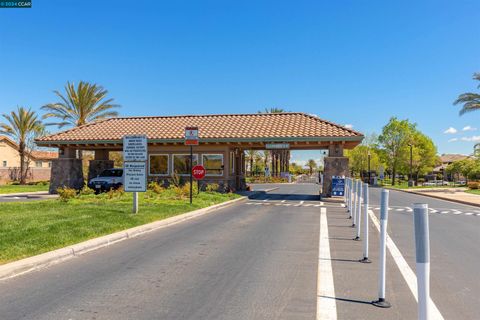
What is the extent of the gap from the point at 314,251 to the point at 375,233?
9.85 ft

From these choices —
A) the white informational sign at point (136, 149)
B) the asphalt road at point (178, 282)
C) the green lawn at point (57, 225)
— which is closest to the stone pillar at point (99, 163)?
the green lawn at point (57, 225)

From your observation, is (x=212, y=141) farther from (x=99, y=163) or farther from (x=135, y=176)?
(x=99, y=163)

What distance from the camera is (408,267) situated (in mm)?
6492

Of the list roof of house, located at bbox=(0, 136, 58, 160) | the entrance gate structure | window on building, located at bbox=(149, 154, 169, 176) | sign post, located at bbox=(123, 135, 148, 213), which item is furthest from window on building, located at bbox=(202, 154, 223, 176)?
roof of house, located at bbox=(0, 136, 58, 160)

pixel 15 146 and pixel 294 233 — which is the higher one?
pixel 15 146

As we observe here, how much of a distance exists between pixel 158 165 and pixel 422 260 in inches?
889

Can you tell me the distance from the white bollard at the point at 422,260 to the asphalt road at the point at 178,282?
4.60 ft

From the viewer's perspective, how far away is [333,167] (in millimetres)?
21188

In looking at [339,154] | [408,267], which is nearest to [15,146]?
[339,154]

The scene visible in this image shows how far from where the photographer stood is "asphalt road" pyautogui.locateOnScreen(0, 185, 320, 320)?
174 inches

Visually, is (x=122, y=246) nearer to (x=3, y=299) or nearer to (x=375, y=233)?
(x=3, y=299)

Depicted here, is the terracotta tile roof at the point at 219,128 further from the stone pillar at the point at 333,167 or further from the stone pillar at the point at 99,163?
the stone pillar at the point at 99,163

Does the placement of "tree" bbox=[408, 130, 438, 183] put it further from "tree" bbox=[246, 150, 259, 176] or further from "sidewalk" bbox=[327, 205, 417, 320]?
"sidewalk" bbox=[327, 205, 417, 320]

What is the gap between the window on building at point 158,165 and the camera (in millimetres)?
Result: 24641
